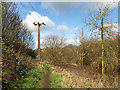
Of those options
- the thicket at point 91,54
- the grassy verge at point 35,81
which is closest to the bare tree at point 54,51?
the thicket at point 91,54

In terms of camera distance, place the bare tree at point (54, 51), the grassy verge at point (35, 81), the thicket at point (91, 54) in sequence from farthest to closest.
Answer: the bare tree at point (54, 51) < the thicket at point (91, 54) < the grassy verge at point (35, 81)

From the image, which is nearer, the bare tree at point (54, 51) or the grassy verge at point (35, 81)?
the grassy verge at point (35, 81)

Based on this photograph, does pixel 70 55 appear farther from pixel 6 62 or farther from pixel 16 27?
pixel 6 62

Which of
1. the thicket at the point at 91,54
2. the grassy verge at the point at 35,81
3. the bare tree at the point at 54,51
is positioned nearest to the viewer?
the grassy verge at the point at 35,81

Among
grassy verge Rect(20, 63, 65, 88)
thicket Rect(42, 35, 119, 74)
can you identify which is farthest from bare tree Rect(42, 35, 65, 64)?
grassy verge Rect(20, 63, 65, 88)

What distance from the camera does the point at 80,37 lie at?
12578 mm

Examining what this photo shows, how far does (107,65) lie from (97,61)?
1305mm

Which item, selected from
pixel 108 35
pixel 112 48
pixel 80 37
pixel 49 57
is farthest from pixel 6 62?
pixel 80 37

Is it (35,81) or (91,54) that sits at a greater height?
(91,54)

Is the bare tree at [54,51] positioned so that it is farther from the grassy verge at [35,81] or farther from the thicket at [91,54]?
the grassy verge at [35,81]

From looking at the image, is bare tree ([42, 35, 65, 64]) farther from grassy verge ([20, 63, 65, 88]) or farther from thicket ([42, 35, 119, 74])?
grassy verge ([20, 63, 65, 88])

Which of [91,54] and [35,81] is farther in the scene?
[91,54]

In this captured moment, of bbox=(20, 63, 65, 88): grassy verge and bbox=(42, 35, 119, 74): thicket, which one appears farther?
bbox=(42, 35, 119, 74): thicket

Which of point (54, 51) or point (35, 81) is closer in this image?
point (35, 81)
